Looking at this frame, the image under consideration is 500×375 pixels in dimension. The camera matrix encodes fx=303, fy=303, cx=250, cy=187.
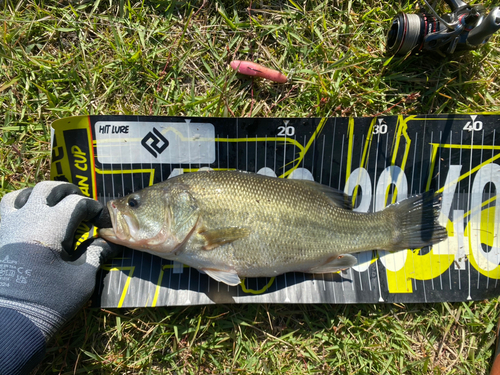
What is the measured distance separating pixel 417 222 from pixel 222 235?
5.25ft

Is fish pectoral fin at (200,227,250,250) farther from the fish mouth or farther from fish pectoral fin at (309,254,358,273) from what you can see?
fish pectoral fin at (309,254,358,273)

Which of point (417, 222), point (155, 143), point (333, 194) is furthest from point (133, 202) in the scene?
point (417, 222)

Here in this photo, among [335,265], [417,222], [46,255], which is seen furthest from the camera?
[417,222]

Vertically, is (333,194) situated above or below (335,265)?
above

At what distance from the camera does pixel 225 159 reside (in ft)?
8.20

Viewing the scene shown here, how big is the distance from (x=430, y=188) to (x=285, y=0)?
2072 mm

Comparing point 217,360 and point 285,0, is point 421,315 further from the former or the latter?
point 285,0

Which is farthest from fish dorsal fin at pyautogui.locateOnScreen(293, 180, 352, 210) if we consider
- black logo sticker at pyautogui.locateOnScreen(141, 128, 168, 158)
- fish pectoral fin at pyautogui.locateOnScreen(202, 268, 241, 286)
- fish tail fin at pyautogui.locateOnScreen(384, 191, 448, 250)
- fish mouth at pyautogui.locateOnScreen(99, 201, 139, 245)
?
fish mouth at pyautogui.locateOnScreen(99, 201, 139, 245)

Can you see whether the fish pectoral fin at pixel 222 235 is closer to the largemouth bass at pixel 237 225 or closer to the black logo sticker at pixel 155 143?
the largemouth bass at pixel 237 225

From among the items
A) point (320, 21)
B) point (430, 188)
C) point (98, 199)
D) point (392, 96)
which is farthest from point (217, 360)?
point (320, 21)

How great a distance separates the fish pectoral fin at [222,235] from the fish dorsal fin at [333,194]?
1.99 feet

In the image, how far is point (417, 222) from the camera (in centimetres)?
247

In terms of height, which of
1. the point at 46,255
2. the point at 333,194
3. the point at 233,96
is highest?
the point at 233,96

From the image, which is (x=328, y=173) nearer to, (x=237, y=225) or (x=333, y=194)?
(x=333, y=194)
